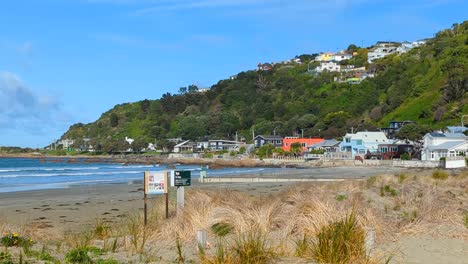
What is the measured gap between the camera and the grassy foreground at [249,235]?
8.44 meters

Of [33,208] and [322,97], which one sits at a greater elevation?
[322,97]

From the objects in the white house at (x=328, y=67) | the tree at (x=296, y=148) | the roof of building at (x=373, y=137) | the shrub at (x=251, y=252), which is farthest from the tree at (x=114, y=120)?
the shrub at (x=251, y=252)

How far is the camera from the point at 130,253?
9789mm

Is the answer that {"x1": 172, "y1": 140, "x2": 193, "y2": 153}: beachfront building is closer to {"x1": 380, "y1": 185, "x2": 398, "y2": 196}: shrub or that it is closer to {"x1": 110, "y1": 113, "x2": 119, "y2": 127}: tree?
{"x1": 110, "y1": 113, "x2": 119, "y2": 127}: tree

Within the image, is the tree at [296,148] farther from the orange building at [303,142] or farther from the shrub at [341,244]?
the shrub at [341,244]

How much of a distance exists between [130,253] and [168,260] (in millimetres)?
997

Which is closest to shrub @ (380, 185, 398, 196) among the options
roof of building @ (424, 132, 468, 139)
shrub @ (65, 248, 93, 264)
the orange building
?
shrub @ (65, 248, 93, 264)

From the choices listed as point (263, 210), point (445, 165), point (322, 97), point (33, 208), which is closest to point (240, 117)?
point (322, 97)

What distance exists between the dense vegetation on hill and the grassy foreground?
84.0 meters

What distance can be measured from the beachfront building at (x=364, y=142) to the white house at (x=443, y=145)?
14090 millimetres

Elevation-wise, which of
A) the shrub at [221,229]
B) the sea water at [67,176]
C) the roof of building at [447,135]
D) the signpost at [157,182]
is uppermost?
the roof of building at [447,135]

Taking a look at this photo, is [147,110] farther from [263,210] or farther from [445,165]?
[263,210]

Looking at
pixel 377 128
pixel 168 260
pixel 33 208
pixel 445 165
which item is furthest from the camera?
pixel 377 128

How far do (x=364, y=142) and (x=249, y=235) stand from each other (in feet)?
275
